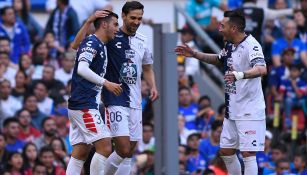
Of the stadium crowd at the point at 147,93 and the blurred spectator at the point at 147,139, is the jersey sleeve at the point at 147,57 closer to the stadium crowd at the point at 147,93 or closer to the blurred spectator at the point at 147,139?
the stadium crowd at the point at 147,93

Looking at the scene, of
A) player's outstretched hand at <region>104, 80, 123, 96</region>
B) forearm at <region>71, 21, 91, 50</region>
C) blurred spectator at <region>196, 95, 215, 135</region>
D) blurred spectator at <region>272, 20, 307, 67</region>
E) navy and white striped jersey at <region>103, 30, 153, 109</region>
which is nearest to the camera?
player's outstretched hand at <region>104, 80, 123, 96</region>

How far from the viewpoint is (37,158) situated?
20359mm

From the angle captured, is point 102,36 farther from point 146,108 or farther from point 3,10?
point 3,10

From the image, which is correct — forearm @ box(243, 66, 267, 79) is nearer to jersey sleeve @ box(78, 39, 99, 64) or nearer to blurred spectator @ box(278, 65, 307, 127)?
jersey sleeve @ box(78, 39, 99, 64)

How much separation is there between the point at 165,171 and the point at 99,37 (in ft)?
10.5

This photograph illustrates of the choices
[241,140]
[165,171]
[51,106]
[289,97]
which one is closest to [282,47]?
[289,97]

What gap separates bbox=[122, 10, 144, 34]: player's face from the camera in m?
16.5

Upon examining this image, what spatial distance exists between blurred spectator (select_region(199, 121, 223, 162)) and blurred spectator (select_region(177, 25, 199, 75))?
2.59 metres

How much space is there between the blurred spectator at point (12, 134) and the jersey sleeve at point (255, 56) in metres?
6.03

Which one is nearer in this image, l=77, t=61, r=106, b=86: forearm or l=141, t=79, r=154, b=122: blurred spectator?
l=77, t=61, r=106, b=86: forearm

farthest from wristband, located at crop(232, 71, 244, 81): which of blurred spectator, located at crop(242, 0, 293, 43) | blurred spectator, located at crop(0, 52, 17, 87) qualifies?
blurred spectator, located at crop(0, 52, 17, 87)

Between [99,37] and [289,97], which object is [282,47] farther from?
[99,37]

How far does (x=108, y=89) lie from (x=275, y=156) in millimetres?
6413

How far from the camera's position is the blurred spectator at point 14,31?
Result: 23625mm
